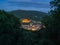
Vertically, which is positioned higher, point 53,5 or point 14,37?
point 53,5

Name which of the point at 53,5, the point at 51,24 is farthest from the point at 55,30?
the point at 53,5

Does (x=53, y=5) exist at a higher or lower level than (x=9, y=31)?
higher

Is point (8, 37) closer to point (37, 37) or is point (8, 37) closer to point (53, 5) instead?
point (37, 37)

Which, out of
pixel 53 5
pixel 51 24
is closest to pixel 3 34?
pixel 51 24

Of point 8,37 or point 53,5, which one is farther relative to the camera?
point 53,5

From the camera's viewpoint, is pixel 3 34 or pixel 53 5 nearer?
pixel 3 34

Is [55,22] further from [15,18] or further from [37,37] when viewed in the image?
[15,18]

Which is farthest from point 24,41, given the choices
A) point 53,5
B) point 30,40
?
point 53,5
